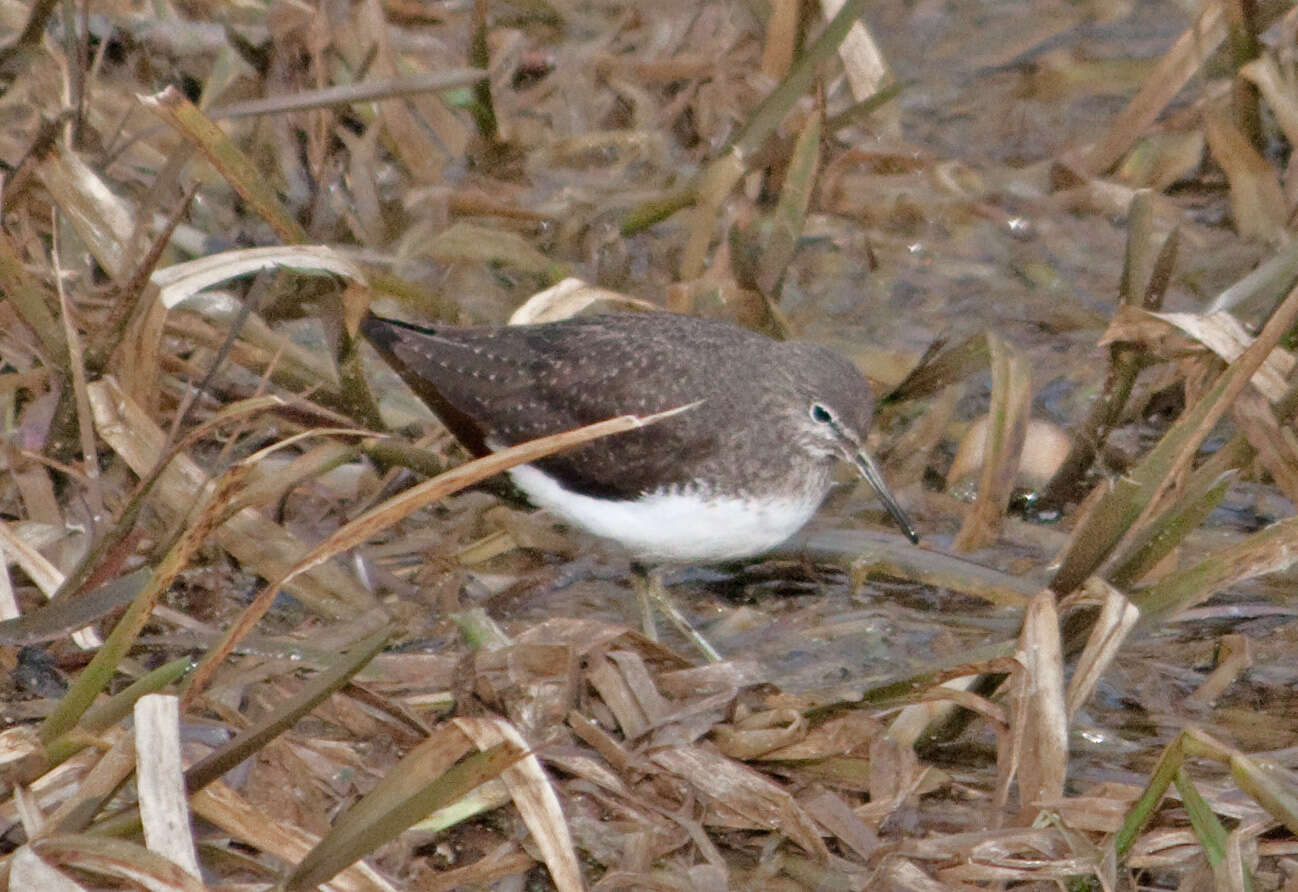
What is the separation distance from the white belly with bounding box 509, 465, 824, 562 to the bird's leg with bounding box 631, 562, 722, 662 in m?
0.19

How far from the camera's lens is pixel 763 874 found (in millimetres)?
4023

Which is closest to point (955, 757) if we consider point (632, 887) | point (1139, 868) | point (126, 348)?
point (1139, 868)

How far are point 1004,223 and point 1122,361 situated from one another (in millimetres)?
2158

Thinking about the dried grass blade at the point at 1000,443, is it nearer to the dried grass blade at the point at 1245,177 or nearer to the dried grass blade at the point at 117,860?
the dried grass blade at the point at 1245,177

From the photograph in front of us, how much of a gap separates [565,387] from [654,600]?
0.74 metres

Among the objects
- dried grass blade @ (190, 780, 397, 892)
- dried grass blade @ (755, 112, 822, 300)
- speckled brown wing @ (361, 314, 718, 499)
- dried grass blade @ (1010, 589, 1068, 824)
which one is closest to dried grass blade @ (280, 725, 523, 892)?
dried grass blade @ (190, 780, 397, 892)

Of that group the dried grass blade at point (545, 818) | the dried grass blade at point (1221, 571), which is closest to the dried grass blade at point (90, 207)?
the dried grass blade at point (545, 818)

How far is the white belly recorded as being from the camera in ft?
16.6

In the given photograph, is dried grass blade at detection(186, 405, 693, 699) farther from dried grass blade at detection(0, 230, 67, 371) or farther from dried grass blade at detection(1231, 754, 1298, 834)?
dried grass blade at detection(0, 230, 67, 371)

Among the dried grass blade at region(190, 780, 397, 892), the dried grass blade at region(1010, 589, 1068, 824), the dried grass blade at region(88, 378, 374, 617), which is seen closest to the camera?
the dried grass blade at region(190, 780, 397, 892)

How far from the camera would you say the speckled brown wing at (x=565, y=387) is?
513 centimetres

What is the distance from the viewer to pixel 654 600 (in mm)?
5414

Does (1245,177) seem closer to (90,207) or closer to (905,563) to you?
(905,563)

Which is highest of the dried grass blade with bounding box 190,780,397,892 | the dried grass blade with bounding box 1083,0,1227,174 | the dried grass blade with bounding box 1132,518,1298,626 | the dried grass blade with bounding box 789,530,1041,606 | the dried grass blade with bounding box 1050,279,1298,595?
the dried grass blade with bounding box 1083,0,1227,174
